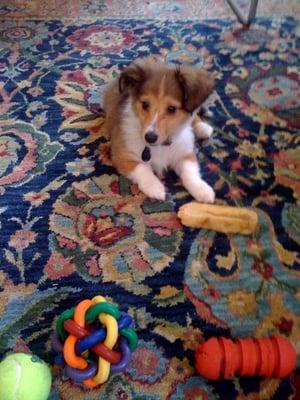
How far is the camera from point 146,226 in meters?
1.62

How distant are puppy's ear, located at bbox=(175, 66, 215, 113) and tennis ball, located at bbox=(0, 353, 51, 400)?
1.06 metres

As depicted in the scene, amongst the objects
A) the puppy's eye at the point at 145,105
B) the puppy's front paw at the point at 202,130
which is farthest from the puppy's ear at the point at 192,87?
the puppy's front paw at the point at 202,130

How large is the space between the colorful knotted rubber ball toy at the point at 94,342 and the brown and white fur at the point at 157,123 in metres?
0.70

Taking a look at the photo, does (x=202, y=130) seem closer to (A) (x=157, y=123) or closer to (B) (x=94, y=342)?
(A) (x=157, y=123)

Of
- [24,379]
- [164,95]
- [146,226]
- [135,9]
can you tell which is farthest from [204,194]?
[135,9]

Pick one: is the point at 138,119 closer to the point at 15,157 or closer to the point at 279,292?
the point at 15,157

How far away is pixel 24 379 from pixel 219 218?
0.86 metres

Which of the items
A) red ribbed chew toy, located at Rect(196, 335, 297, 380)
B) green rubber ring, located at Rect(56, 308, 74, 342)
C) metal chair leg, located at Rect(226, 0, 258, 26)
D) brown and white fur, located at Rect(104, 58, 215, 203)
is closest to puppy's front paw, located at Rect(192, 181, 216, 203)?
brown and white fur, located at Rect(104, 58, 215, 203)

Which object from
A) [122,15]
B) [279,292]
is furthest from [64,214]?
[122,15]

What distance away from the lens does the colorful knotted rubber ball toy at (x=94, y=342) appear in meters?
1.05

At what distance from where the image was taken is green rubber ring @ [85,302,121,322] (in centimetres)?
108

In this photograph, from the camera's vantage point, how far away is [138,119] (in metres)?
Result: 1.77

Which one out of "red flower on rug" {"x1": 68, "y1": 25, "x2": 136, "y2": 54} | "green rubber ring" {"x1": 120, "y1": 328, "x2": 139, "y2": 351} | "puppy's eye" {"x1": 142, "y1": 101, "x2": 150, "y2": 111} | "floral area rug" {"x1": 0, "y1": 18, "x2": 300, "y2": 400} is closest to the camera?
"green rubber ring" {"x1": 120, "y1": 328, "x2": 139, "y2": 351}

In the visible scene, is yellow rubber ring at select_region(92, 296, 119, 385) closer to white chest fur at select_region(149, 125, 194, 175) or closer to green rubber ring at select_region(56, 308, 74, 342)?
green rubber ring at select_region(56, 308, 74, 342)
